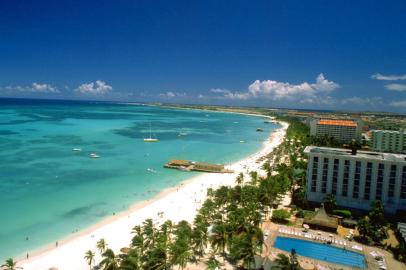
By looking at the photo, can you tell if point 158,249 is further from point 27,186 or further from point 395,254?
point 27,186

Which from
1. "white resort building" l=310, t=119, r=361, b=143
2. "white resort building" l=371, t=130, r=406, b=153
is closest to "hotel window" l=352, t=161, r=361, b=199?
"white resort building" l=371, t=130, r=406, b=153

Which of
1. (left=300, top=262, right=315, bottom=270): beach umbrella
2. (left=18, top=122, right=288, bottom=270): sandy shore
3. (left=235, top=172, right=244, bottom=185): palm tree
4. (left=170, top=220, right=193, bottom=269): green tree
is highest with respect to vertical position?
(left=170, top=220, right=193, bottom=269): green tree

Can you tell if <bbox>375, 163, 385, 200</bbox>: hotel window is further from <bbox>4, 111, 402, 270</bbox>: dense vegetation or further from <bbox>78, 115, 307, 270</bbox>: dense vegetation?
<bbox>78, 115, 307, 270</bbox>: dense vegetation

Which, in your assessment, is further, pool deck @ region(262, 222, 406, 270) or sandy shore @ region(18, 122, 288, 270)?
sandy shore @ region(18, 122, 288, 270)

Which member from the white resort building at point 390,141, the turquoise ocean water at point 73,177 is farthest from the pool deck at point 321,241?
the white resort building at point 390,141

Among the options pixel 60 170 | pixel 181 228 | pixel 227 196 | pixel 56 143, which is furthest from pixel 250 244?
pixel 56 143

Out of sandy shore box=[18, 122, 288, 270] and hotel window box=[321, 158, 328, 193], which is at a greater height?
hotel window box=[321, 158, 328, 193]

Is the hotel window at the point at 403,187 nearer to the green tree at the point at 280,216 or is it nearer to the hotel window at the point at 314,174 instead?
the hotel window at the point at 314,174

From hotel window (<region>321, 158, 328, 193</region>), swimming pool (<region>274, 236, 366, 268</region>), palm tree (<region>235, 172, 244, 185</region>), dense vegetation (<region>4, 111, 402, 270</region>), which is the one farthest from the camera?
palm tree (<region>235, 172, 244, 185</region>)
